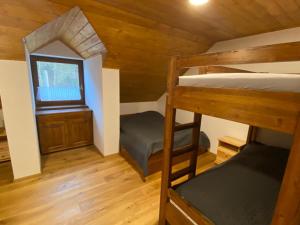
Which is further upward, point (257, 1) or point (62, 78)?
point (257, 1)

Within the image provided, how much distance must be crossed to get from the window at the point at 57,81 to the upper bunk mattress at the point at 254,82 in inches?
116

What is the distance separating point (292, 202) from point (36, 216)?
7.08ft

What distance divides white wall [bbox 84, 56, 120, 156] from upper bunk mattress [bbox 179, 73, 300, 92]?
182 cm

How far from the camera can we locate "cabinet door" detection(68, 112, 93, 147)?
3031 millimetres

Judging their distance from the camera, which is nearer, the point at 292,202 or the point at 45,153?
the point at 292,202

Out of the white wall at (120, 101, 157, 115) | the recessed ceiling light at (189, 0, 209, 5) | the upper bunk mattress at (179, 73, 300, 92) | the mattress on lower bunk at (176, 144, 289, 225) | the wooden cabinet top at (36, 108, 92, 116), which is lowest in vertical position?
the mattress on lower bunk at (176, 144, 289, 225)

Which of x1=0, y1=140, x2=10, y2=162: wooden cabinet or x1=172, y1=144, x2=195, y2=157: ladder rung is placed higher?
Result: x1=172, y1=144, x2=195, y2=157: ladder rung

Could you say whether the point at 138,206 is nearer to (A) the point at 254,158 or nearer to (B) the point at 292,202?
(A) the point at 254,158

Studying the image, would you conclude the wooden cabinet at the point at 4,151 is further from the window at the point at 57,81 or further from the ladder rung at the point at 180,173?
the ladder rung at the point at 180,173

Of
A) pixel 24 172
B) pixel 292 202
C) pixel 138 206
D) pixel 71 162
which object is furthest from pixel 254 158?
pixel 24 172

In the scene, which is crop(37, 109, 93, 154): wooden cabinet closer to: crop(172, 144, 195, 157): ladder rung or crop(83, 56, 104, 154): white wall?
crop(83, 56, 104, 154): white wall

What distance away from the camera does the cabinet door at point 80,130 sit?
303 centimetres

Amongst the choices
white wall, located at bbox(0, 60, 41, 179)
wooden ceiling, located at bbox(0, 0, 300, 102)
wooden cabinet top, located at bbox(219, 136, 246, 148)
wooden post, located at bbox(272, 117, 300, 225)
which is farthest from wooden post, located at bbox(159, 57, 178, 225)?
white wall, located at bbox(0, 60, 41, 179)

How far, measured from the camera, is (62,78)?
129 inches
